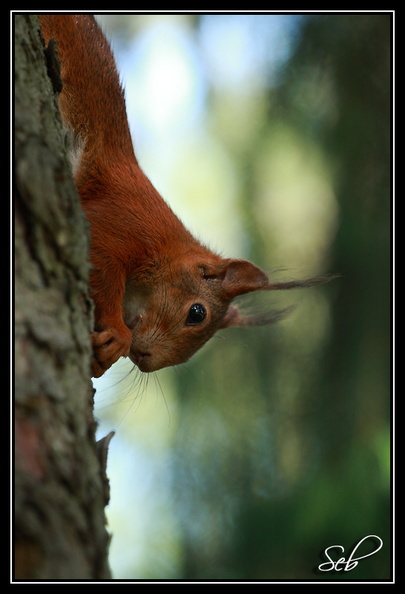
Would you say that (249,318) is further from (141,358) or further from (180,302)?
(141,358)

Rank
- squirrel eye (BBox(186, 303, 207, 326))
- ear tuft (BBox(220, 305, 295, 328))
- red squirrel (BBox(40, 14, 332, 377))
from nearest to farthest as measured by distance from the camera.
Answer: red squirrel (BBox(40, 14, 332, 377)), squirrel eye (BBox(186, 303, 207, 326)), ear tuft (BBox(220, 305, 295, 328))

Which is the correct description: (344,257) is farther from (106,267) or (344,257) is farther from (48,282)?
(48,282)

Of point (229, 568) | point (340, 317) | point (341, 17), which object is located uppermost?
point (341, 17)

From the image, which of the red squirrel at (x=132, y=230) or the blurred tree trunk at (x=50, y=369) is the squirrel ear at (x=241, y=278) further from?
the blurred tree trunk at (x=50, y=369)

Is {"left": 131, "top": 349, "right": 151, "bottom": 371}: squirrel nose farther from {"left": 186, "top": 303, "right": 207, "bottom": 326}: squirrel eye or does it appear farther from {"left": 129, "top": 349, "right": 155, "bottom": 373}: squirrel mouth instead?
{"left": 186, "top": 303, "right": 207, "bottom": 326}: squirrel eye

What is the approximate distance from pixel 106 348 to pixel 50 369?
0.60m

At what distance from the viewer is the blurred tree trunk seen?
26.0 inches

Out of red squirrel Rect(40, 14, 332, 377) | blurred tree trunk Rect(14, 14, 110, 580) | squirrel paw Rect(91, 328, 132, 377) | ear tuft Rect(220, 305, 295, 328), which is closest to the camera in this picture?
blurred tree trunk Rect(14, 14, 110, 580)

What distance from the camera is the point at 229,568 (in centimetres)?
263

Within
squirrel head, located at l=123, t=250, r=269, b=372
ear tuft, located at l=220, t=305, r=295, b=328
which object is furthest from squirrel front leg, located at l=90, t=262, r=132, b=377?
ear tuft, located at l=220, t=305, r=295, b=328

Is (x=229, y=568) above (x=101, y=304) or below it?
below

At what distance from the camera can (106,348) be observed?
1362 mm
